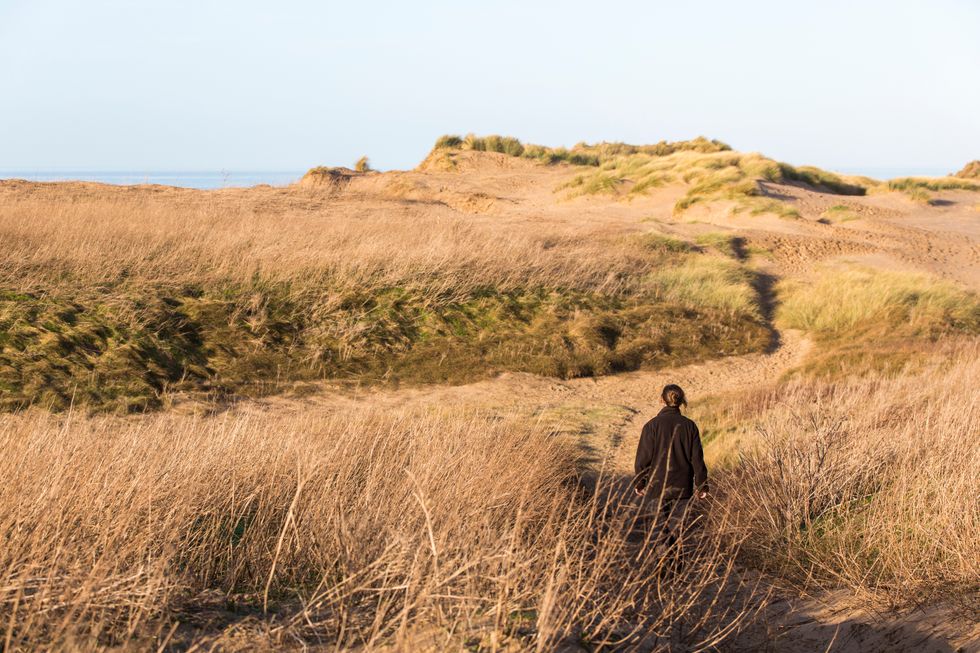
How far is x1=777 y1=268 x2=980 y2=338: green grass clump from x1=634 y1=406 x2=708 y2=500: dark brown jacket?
33.8ft

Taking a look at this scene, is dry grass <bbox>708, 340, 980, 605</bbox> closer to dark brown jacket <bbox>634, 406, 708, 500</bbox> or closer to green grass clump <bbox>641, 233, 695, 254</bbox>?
dark brown jacket <bbox>634, 406, 708, 500</bbox>

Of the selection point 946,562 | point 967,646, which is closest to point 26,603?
point 967,646

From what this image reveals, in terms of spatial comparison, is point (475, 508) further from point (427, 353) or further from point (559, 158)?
point (559, 158)

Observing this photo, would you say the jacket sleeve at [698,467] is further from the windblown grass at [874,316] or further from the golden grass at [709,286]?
the golden grass at [709,286]

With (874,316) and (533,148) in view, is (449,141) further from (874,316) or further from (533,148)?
(874,316)

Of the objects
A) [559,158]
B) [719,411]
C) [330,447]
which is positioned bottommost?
[719,411]

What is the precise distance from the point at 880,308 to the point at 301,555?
14304 millimetres

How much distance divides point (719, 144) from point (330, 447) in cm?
4711

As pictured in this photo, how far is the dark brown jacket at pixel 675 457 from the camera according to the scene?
5820 mm

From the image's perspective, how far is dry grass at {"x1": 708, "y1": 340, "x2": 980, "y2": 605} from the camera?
5.24 m

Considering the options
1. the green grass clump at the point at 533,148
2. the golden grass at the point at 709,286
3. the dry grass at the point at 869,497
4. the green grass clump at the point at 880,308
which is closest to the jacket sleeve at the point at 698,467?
the dry grass at the point at 869,497

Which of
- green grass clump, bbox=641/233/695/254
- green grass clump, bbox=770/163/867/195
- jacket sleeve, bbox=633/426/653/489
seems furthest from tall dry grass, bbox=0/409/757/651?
green grass clump, bbox=770/163/867/195

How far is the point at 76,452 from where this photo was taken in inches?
184

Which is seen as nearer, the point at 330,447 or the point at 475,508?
the point at 475,508
